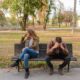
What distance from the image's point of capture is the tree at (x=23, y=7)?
56.0 m

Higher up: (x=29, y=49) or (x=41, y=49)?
(x=29, y=49)

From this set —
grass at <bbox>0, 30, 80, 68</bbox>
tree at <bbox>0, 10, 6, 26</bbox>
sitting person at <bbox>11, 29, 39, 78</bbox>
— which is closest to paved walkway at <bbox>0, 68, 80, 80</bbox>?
sitting person at <bbox>11, 29, 39, 78</bbox>

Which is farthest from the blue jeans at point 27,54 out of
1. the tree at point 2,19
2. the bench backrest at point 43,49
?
the tree at point 2,19

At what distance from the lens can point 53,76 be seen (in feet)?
32.2

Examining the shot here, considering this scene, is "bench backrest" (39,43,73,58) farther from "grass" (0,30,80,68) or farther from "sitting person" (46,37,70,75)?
"sitting person" (46,37,70,75)

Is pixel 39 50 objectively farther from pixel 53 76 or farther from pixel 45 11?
pixel 45 11

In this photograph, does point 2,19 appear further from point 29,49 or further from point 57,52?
point 57,52

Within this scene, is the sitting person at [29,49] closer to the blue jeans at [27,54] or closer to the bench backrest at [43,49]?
the blue jeans at [27,54]

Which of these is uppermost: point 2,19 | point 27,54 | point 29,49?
point 29,49

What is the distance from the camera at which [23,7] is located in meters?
57.0

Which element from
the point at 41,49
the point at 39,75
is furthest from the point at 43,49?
the point at 39,75

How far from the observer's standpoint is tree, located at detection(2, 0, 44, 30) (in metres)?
56.0

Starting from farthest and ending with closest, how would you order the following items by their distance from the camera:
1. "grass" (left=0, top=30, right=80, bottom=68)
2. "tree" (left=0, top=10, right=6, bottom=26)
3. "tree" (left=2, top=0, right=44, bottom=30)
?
"tree" (left=0, top=10, right=6, bottom=26), "tree" (left=2, top=0, right=44, bottom=30), "grass" (left=0, top=30, right=80, bottom=68)

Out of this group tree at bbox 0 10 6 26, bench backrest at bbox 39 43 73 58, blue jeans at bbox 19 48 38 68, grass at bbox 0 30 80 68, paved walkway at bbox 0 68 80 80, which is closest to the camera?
paved walkway at bbox 0 68 80 80
